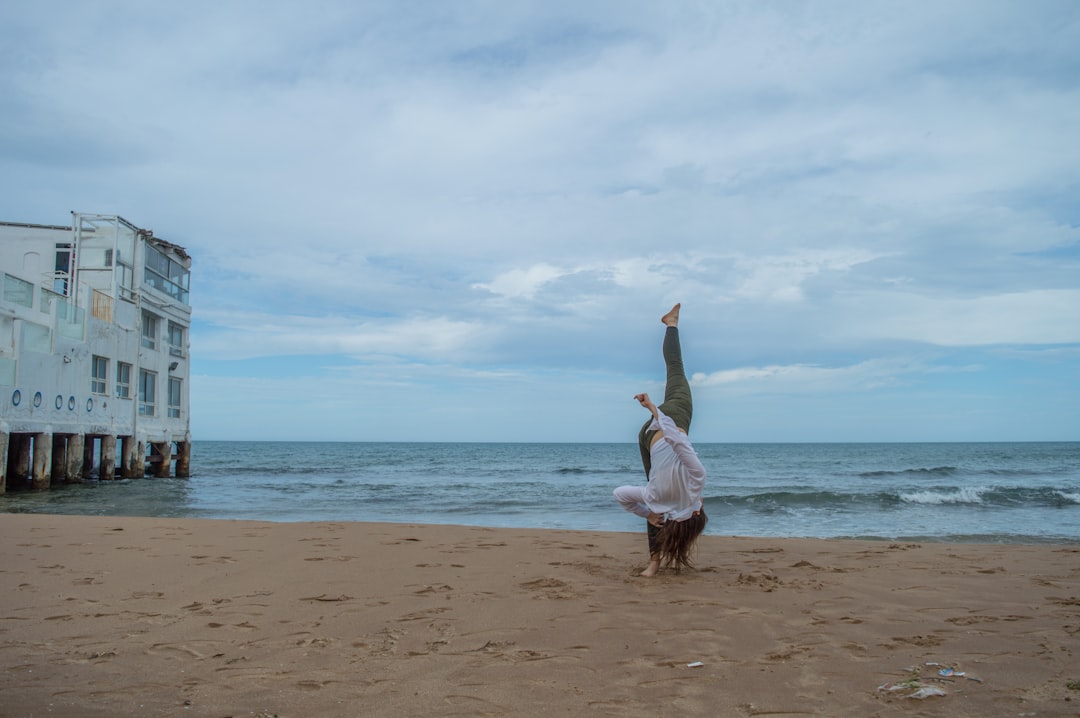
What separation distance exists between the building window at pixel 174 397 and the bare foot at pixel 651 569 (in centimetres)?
2794

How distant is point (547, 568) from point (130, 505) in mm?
13719

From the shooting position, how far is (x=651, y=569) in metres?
5.79

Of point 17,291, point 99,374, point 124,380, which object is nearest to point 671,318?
point 17,291

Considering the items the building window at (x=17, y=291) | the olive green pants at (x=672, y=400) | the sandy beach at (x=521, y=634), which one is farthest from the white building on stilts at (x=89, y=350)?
the olive green pants at (x=672, y=400)

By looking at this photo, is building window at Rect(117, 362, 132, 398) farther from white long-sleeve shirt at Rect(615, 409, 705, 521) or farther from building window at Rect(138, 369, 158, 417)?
white long-sleeve shirt at Rect(615, 409, 705, 521)

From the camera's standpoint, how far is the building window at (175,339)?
95.1 feet

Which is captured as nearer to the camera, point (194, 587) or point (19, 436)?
point (194, 587)

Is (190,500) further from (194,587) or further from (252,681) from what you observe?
(252,681)

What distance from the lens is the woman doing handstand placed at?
18.4 feet

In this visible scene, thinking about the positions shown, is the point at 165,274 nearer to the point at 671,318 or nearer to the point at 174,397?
the point at 174,397

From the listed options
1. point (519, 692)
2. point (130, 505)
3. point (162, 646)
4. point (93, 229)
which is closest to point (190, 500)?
point (130, 505)

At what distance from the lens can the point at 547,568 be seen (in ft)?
20.1

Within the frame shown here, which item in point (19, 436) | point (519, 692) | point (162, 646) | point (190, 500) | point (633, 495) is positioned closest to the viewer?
point (519, 692)

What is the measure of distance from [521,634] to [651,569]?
2022 mm
